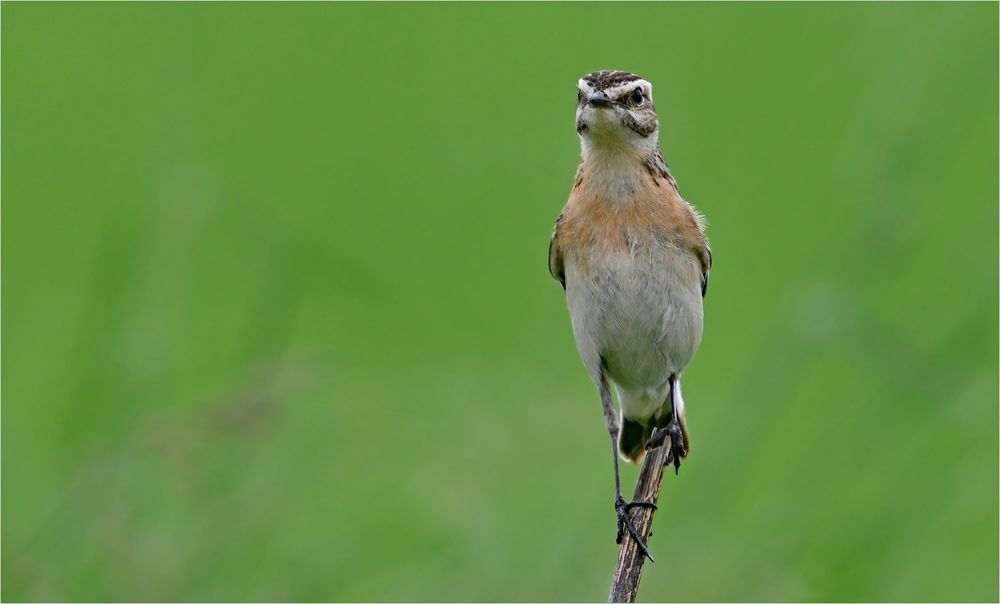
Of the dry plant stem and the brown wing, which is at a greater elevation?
the brown wing

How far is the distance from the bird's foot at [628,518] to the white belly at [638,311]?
0.70m

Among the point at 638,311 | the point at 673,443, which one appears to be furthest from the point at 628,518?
the point at 638,311

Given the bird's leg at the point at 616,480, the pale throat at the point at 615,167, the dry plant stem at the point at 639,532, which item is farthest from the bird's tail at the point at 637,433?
the pale throat at the point at 615,167

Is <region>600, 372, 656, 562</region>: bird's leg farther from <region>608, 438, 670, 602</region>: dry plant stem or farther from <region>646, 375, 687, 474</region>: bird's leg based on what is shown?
<region>646, 375, 687, 474</region>: bird's leg

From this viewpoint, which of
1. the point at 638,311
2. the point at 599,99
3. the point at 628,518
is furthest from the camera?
the point at 638,311

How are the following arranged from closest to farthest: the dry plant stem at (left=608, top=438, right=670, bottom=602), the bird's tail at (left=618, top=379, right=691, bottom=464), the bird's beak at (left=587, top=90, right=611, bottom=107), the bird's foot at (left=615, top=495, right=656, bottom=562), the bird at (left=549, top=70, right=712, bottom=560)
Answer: the dry plant stem at (left=608, top=438, right=670, bottom=602) < the bird's foot at (left=615, top=495, right=656, bottom=562) < the bird's beak at (left=587, top=90, right=611, bottom=107) < the bird at (left=549, top=70, right=712, bottom=560) < the bird's tail at (left=618, top=379, right=691, bottom=464)

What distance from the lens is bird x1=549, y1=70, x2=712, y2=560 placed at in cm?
680

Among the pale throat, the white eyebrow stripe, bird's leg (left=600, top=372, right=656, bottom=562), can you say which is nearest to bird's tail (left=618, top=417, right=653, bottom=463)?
bird's leg (left=600, top=372, right=656, bottom=562)

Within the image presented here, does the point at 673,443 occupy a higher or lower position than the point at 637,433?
lower

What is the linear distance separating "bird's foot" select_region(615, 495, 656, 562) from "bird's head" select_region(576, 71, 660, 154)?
163 cm

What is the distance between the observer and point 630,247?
6.86 m

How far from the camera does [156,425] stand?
23.3 ft

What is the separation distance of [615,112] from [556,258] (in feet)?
2.90

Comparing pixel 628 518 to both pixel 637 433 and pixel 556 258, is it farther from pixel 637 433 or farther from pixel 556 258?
pixel 637 433
